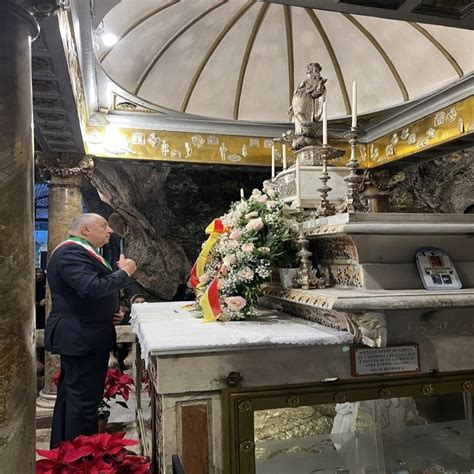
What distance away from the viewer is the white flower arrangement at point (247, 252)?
2.82m

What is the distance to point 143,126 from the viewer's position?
6.82 meters

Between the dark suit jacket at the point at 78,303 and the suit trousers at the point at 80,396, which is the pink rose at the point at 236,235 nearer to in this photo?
the dark suit jacket at the point at 78,303

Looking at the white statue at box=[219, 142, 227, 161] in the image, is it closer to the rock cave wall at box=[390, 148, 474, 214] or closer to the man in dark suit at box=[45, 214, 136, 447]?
the rock cave wall at box=[390, 148, 474, 214]

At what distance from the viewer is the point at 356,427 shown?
2.66 m

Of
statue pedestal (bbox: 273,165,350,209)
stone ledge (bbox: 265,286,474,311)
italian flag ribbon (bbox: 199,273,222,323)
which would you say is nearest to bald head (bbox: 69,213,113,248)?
italian flag ribbon (bbox: 199,273,222,323)

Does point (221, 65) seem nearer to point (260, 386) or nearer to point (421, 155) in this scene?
point (421, 155)

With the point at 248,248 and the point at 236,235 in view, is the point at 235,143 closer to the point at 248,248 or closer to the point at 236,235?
the point at 236,235

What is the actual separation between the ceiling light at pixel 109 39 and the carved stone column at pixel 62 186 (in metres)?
1.59

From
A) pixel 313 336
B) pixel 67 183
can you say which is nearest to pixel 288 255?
pixel 313 336

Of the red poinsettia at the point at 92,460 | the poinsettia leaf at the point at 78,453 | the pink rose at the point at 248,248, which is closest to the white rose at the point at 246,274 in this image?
the pink rose at the point at 248,248

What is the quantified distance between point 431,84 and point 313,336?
553 centimetres

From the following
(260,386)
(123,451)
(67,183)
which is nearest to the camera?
(123,451)

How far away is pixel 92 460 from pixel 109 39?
195 inches

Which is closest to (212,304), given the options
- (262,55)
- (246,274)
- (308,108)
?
(246,274)
